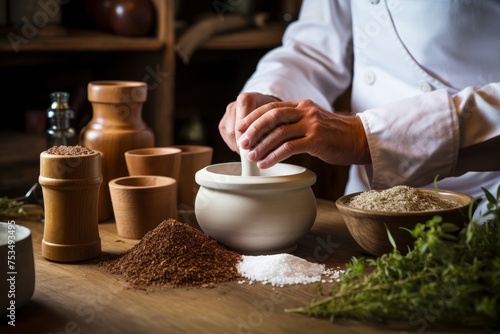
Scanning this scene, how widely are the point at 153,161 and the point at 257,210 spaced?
0.30 meters

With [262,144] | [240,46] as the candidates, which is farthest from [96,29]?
[262,144]

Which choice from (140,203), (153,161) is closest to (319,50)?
(153,161)

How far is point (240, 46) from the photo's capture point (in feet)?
8.63

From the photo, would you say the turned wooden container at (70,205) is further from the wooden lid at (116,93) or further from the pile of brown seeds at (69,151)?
the wooden lid at (116,93)

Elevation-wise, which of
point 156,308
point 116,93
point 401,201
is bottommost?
point 156,308

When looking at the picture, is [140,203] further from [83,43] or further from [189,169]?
[83,43]

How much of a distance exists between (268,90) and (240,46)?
109cm

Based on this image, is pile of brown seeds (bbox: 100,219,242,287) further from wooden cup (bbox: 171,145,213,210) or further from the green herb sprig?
wooden cup (bbox: 171,145,213,210)

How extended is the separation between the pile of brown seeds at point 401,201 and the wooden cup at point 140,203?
33 centimetres

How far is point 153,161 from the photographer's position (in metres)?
1.32

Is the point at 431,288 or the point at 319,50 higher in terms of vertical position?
the point at 319,50

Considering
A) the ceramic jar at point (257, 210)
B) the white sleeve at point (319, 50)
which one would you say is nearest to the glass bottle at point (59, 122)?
the ceramic jar at point (257, 210)

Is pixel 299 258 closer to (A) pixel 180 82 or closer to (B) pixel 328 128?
(B) pixel 328 128

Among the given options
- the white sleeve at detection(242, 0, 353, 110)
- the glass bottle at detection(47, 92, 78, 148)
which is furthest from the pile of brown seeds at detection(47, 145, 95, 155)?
the white sleeve at detection(242, 0, 353, 110)
